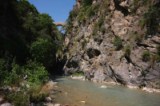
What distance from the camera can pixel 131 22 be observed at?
53.5 m

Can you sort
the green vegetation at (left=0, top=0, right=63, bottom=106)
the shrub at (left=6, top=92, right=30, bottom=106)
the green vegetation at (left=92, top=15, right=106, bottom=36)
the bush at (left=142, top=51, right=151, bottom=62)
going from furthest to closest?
1. the green vegetation at (left=92, top=15, right=106, bottom=36)
2. the bush at (left=142, top=51, right=151, bottom=62)
3. the green vegetation at (left=0, top=0, right=63, bottom=106)
4. the shrub at (left=6, top=92, right=30, bottom=106)

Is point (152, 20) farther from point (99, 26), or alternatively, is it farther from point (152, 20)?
point (99, 26)

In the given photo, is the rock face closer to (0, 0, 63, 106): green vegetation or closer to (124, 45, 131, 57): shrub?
(124, 45, 131, 57): shrub

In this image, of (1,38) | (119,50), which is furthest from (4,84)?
(119,50)

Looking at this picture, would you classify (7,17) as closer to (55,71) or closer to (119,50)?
(119,50)

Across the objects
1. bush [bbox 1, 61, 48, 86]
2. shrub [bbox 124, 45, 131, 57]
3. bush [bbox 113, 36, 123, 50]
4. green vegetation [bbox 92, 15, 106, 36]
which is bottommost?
bush [bbox 1, 61, 48, 86]

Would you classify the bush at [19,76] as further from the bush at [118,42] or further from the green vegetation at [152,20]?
the bush at [118,42]

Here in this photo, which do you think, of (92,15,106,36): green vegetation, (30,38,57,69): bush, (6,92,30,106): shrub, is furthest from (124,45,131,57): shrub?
(6,92,30,106): shrub

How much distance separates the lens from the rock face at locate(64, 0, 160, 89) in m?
46.4

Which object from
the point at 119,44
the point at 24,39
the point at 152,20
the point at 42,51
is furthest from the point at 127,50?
the point at 24,39

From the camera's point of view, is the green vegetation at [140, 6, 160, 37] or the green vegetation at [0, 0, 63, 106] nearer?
the green vegetation at [0, 0, 63, 106]

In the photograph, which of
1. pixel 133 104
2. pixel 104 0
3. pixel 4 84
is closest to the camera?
pixel 4 84

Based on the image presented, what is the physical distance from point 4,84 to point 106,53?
34503 mm

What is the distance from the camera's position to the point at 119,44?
52.6 metres
